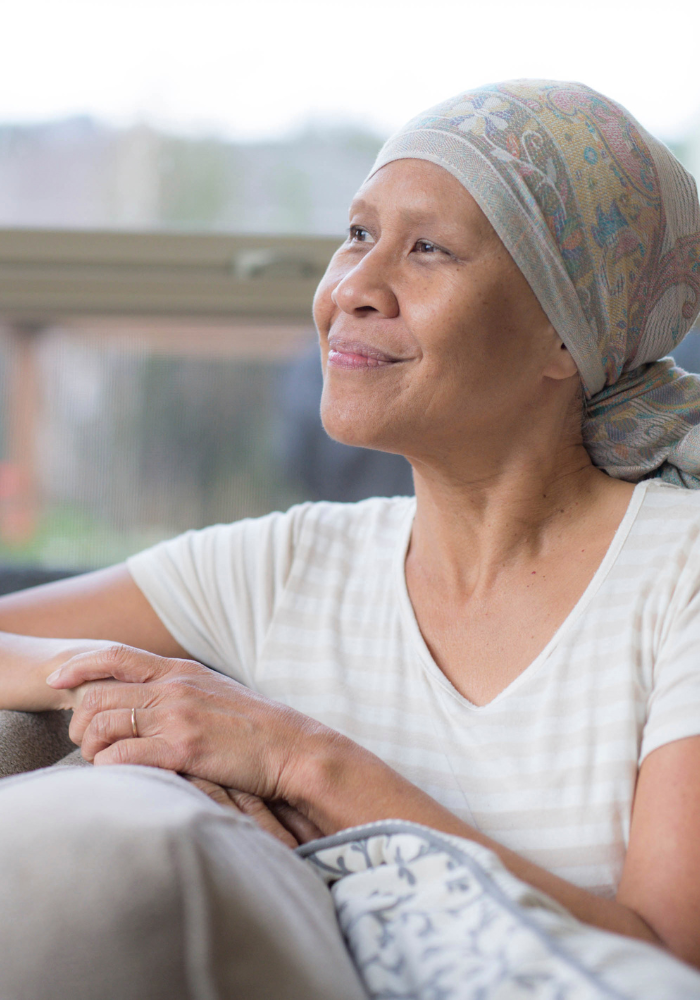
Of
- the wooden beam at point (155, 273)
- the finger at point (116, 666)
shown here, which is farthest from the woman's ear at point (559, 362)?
the wooden beam at point (155, 273)

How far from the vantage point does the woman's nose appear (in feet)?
3.88

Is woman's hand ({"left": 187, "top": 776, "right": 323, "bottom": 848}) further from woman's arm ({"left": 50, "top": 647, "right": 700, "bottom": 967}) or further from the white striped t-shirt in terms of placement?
the white striped t-shirt

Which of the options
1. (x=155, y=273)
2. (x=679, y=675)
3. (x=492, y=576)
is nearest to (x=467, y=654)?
(x=492, y=576)

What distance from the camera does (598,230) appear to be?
3.80ft

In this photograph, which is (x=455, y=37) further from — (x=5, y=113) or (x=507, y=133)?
(x=507, y=133)

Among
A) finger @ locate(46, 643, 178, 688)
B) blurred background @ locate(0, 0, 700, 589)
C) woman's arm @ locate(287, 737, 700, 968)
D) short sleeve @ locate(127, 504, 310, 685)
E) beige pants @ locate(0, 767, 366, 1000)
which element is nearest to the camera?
beige pants @ locate(0, 767, 366, 1000)

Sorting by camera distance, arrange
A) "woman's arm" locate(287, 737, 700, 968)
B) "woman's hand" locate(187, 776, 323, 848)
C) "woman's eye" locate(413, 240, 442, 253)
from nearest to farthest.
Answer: "woman's arm" locate(287, 737, 700, 968) → "woman's hand" locate(187, 776, 323, 848) → "woman's eye" locate(413, 240, 442, 253)

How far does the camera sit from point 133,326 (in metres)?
2.46

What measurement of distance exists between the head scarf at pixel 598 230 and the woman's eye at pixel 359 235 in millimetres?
79

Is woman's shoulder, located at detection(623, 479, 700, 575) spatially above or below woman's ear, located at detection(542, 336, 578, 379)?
below

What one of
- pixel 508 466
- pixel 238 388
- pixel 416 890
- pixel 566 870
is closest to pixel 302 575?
pixel 508 466

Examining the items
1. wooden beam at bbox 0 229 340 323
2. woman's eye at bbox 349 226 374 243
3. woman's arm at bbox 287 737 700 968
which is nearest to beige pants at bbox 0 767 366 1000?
woman's arm at bbox 287 737 700 968

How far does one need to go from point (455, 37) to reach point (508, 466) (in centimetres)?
159

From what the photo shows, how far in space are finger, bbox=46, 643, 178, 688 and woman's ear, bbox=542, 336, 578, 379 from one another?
0.60 meters
